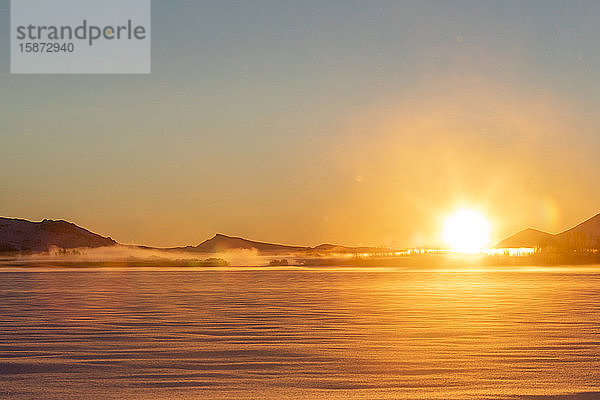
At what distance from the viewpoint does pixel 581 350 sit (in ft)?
34.1

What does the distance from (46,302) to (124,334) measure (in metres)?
7.37

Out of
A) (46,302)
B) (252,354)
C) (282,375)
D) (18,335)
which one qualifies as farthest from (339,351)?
(46,302)

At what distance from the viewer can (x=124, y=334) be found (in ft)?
40.3

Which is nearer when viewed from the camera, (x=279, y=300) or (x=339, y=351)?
(x=339, y=351)

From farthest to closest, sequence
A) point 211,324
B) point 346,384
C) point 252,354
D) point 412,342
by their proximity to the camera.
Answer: point 211,324
point 412,342
point 252,354
point 346,384

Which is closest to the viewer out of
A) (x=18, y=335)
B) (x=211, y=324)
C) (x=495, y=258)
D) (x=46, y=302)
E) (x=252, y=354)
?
(x=252, y=354)

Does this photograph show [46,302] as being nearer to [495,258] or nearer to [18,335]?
[18,335]

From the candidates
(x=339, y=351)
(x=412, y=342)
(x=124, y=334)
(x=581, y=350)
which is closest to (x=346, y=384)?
(x=339, y=351)

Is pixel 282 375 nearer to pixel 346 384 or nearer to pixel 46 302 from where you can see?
pixel 346 384

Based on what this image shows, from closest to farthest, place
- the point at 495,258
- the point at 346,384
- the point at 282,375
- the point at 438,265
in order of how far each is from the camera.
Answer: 1. the point at 346,384
2. the point at 282,375
3. the point at 438,265
4. the point at 495,258

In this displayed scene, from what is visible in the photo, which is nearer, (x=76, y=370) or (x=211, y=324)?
(x=76, y=370)

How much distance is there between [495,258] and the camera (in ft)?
187

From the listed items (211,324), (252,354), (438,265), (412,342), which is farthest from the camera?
(438,265)

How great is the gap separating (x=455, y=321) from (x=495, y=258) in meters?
44.9
